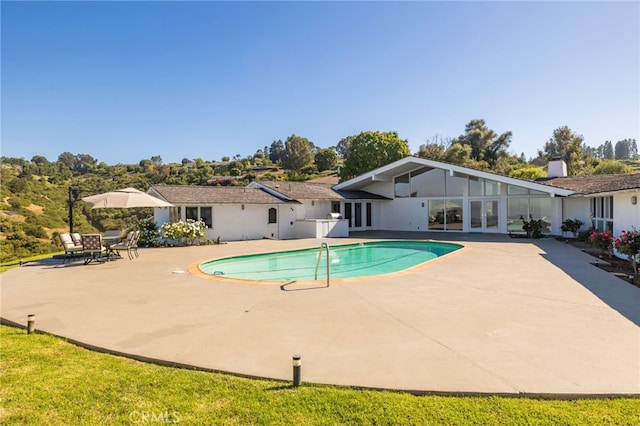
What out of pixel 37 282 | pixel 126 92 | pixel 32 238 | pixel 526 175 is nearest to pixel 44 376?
pixel 37 282

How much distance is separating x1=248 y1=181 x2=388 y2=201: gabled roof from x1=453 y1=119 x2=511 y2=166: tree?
38.0 m

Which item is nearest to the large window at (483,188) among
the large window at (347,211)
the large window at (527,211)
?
the large window at (527,211)

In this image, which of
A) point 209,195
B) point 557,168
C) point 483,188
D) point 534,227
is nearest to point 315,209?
point 209,195

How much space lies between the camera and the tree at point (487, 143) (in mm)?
57250

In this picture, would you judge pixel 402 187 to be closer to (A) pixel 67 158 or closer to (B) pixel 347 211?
(B) pixel 347 211

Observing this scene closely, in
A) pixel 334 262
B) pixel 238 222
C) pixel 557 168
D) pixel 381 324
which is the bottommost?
pixel 334 262

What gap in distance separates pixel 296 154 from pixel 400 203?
154 feet

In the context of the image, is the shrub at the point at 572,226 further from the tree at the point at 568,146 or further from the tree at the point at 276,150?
the tree at the point at 276,150

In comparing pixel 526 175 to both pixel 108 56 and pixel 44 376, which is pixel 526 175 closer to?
pixel 108 56

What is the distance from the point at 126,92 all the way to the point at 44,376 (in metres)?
22.6

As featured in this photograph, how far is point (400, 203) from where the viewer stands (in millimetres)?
26203

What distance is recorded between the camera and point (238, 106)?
26.1 metres

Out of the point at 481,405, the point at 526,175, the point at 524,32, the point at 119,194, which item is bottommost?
the point at 481,405

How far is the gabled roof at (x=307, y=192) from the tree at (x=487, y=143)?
125 feet
